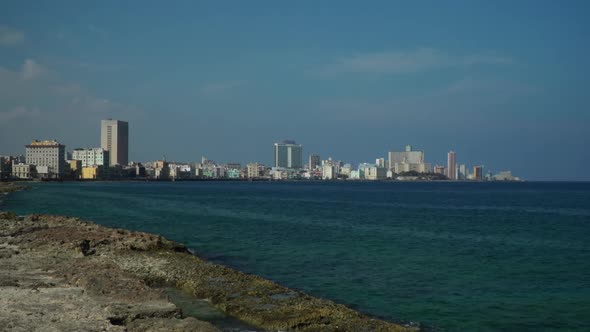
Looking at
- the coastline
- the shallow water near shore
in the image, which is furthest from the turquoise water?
the shallow water near shore

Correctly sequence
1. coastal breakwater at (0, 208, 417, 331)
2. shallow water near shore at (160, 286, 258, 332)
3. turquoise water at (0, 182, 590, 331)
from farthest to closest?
turquoise water at (0, 182, 590, 331)
shallow water near shore at (160, 286, 258, 332)
coastal breakwater at (0, 208, 417, 331)

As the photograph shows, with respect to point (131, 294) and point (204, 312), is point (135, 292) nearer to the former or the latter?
point (131, 294)

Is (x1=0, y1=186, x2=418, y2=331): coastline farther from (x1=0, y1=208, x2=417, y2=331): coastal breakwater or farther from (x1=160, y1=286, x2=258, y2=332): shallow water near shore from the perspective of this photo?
(x1=160, y1=286, x2=258, y2=332): shallow water near shore

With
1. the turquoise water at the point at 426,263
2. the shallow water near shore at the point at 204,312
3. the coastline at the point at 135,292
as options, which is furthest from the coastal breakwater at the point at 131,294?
the turquoise water at the point at 426,263

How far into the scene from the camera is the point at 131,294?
1501 centimetres

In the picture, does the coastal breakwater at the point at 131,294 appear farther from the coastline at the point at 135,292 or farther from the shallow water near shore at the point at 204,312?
the shallow water near shore at the point at 204,312

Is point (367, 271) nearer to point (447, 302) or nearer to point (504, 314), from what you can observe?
point (447, 302)

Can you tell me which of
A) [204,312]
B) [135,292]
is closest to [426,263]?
[204,312]

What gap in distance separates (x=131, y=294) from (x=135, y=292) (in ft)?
0.83

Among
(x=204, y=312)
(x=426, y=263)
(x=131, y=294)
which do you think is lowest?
(x=426, y=263)

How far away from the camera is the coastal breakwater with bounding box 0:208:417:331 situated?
1246cm

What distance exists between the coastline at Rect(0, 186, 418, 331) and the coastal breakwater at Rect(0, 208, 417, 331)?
2 centimetres

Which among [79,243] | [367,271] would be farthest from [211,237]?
[367,271]

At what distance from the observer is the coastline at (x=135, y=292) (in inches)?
500
